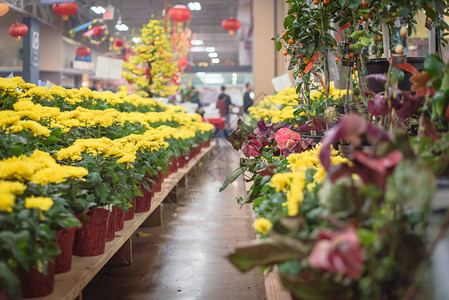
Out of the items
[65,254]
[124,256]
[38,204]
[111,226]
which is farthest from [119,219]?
[38,204]

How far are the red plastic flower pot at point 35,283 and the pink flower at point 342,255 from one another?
107 centimetres

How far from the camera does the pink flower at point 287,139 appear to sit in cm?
264

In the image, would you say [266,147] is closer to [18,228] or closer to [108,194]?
[108,194]

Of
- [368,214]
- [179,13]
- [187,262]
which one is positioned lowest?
[187,262]

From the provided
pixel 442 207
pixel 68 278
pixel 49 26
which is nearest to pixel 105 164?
pixel 68 278

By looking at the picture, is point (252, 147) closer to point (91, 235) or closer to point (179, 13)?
point (91, 235)

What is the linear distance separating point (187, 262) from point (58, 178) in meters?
1.79

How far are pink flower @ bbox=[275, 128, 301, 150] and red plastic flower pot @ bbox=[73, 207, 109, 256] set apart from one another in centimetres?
102

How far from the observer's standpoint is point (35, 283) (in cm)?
164

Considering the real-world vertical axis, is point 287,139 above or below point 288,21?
below

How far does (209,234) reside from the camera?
158 inches

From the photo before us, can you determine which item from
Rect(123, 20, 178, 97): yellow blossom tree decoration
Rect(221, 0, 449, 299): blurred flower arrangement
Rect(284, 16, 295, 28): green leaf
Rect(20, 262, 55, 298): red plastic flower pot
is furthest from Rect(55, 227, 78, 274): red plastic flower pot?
Rect(123, 20, 178, 97): yellow blossom tree decoration

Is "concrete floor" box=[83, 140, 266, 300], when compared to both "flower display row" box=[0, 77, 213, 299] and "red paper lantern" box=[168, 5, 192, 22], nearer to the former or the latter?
"flower display row" box=[0, 77, 213, 299]

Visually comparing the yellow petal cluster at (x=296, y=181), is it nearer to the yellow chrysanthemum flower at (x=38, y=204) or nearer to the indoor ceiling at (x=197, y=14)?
the yellow chrysanthemum flower at (x=38, y=204)
